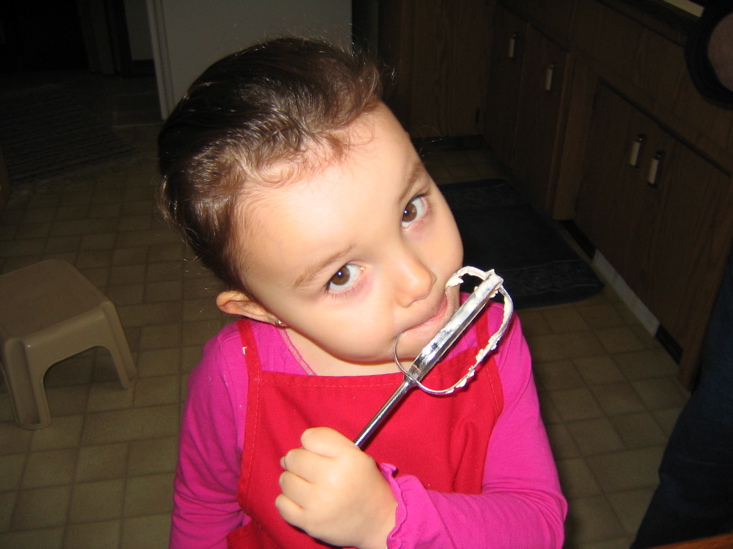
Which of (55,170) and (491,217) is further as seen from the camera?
(55,170)

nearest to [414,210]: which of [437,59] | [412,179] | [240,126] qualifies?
[412,179]

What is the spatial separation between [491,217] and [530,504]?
1.93m

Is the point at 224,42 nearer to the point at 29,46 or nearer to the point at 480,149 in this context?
the point at 480,149

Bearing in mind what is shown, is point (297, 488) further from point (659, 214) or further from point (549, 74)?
point (549, 74)

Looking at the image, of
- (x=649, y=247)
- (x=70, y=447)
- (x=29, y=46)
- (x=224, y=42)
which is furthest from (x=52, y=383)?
(x=29, y=46)

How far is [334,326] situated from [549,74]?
1.87 metres

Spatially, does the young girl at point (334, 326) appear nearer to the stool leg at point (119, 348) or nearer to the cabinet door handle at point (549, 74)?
the stool leg at point (119, 348)

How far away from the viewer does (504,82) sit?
2596 mm

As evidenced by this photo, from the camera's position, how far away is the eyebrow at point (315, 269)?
1.71ft

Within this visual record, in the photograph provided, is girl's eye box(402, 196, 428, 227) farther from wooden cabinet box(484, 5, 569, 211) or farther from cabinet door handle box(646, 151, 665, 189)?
wooden cabinet box(484, 5, 569, 211)

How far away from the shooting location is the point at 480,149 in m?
3.04

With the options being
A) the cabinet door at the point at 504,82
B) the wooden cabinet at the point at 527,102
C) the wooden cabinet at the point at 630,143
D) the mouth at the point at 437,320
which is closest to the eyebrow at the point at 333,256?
the mouth at the point at 437,320

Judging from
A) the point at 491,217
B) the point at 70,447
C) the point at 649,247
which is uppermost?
the point at 649,247

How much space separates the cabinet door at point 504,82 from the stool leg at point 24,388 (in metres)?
1.90
